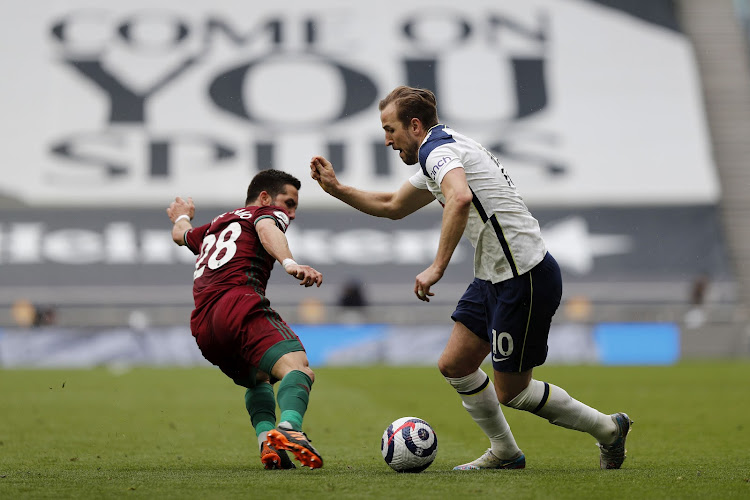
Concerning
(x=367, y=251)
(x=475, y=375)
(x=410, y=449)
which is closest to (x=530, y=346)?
(x=475, y=375)

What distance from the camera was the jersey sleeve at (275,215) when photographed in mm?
5539

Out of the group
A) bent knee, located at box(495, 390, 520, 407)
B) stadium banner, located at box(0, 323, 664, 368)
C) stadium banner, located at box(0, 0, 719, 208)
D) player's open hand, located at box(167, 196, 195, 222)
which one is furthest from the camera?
stadium banner, located at box(0, 0, 719, 208)

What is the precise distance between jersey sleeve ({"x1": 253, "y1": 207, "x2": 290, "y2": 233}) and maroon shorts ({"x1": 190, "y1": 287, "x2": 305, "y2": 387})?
0.39 meters

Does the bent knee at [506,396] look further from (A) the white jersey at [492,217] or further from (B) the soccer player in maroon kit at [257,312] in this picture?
(B) the soccer player in maroon kit at [257,312]

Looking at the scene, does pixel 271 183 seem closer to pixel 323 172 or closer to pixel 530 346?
pixel 323 172

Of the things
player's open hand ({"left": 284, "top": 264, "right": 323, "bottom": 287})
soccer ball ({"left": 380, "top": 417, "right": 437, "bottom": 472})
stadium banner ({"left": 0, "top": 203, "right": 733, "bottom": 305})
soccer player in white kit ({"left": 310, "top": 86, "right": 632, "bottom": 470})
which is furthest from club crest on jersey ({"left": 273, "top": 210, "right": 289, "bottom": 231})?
stadium banner ({"left": 0, "top": 203, "right": 733, "bottom": 305})

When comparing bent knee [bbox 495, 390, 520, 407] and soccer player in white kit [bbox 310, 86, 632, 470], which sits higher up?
soccer player in white kit [bbox 310, 86, 632, 470]

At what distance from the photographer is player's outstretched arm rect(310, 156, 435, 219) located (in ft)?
19.5

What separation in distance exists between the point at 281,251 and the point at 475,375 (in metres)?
1.30

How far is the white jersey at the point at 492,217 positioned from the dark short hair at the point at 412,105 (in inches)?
3.7

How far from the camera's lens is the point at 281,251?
5270mm

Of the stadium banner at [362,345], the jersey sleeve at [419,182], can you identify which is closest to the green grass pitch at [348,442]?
the jersey sleeve at [419,182]

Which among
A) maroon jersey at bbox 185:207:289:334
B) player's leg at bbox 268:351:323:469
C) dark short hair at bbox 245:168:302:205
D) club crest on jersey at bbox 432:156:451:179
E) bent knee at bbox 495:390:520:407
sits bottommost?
bent knee at bbox 495:390:520:407

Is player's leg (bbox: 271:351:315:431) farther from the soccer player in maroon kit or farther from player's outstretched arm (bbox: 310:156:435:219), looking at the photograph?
player's outstretched arm (bbox: 310:156:435:219)
